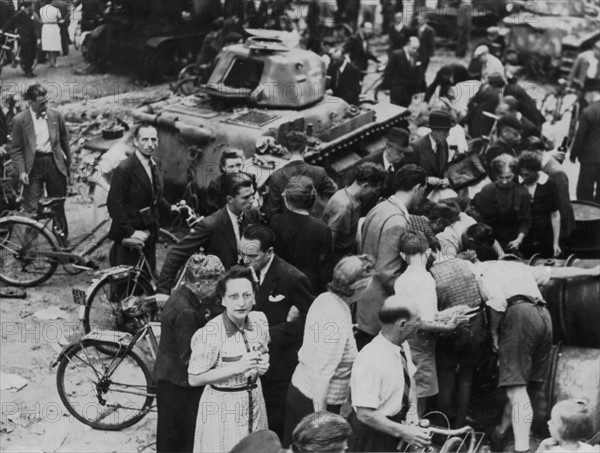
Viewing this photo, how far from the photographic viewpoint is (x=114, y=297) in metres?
9.50

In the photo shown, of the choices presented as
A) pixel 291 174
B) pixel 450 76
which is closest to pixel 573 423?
pixel 291 174

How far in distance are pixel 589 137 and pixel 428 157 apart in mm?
2951

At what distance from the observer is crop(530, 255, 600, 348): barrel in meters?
8.47

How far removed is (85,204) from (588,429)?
351 inches

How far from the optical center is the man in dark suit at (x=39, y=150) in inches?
443

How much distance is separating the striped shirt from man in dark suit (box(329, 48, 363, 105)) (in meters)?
8.72

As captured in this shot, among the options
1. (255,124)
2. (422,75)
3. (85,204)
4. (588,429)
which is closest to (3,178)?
(85,204)

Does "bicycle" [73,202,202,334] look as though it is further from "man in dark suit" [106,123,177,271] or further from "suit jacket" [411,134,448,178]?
"suit jacket" [411,134,448,178]

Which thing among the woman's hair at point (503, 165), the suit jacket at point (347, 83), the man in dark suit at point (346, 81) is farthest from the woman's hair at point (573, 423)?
the suit jacket at point (347, 83)

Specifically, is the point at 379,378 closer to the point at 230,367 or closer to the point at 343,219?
the point at 230,367

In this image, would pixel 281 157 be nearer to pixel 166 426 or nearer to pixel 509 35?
pixel 166 426

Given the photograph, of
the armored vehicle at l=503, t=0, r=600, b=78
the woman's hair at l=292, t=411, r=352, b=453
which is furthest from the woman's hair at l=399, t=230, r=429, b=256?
the armored vehicle at l=503, t=0, r=600, b=78

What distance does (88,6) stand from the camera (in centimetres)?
1898

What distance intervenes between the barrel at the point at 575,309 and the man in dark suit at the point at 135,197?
3.76 meters
